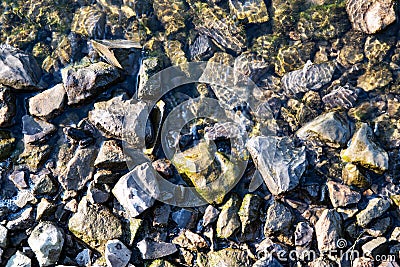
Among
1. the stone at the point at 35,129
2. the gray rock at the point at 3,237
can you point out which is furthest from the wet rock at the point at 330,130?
the gray rock at the point at 3,237

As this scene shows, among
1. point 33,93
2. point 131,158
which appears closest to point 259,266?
point 131,158

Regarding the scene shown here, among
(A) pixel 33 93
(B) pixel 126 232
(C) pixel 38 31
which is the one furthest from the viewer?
(C) pixel 38 31

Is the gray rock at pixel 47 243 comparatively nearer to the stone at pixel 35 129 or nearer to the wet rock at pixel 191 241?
the stone at pixel 35 129

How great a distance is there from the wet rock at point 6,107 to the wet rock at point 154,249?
218cm

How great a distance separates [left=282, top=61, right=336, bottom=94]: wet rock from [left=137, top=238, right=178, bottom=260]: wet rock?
228 cm

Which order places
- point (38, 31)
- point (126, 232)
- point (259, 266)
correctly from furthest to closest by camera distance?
point (38, 31) → point (126, 232) → point (259, 266)

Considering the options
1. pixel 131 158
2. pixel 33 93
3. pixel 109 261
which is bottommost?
pixel 109 261

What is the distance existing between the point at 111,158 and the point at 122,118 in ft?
1.55

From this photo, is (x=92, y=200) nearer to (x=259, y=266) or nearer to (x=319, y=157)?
(x=259, y=266)

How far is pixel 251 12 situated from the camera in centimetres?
508

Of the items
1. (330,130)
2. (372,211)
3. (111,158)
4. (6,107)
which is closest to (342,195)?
(372,211)

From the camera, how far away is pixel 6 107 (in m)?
4.73

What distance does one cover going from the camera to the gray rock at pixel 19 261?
13.6ft

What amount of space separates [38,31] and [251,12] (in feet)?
9.43
